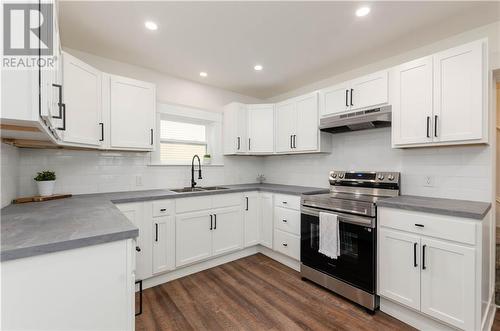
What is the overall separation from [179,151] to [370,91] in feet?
8.70

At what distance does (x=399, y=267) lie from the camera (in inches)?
76.7

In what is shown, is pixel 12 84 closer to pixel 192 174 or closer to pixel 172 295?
pixel 172 295

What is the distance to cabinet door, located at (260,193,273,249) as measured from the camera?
3.21 meters

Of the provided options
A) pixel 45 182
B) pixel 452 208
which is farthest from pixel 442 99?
pixel 45 182

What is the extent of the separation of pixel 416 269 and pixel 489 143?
1256 mm

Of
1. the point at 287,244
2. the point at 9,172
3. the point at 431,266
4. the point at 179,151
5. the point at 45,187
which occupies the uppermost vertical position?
the point at 179,151

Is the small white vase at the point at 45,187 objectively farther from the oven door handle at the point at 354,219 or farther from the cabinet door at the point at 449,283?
the cabinet door at the point at 449,283

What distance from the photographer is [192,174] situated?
3.30m

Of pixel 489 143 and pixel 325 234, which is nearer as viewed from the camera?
pixel 489 143

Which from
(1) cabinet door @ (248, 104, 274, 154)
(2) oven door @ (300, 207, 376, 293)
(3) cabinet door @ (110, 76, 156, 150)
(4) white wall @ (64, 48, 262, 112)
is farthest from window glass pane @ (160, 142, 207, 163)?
(2) oven door @ (300, 207, 376, 293)

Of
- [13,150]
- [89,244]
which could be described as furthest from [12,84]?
[13,150]

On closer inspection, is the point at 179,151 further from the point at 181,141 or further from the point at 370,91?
the point at 370,91

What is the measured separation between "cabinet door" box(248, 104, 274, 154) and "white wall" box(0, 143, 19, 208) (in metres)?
2.71

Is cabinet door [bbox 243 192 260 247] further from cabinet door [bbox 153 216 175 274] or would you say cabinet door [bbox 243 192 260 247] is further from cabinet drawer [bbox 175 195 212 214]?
cabinet door [bbox 153 216 175 274]
